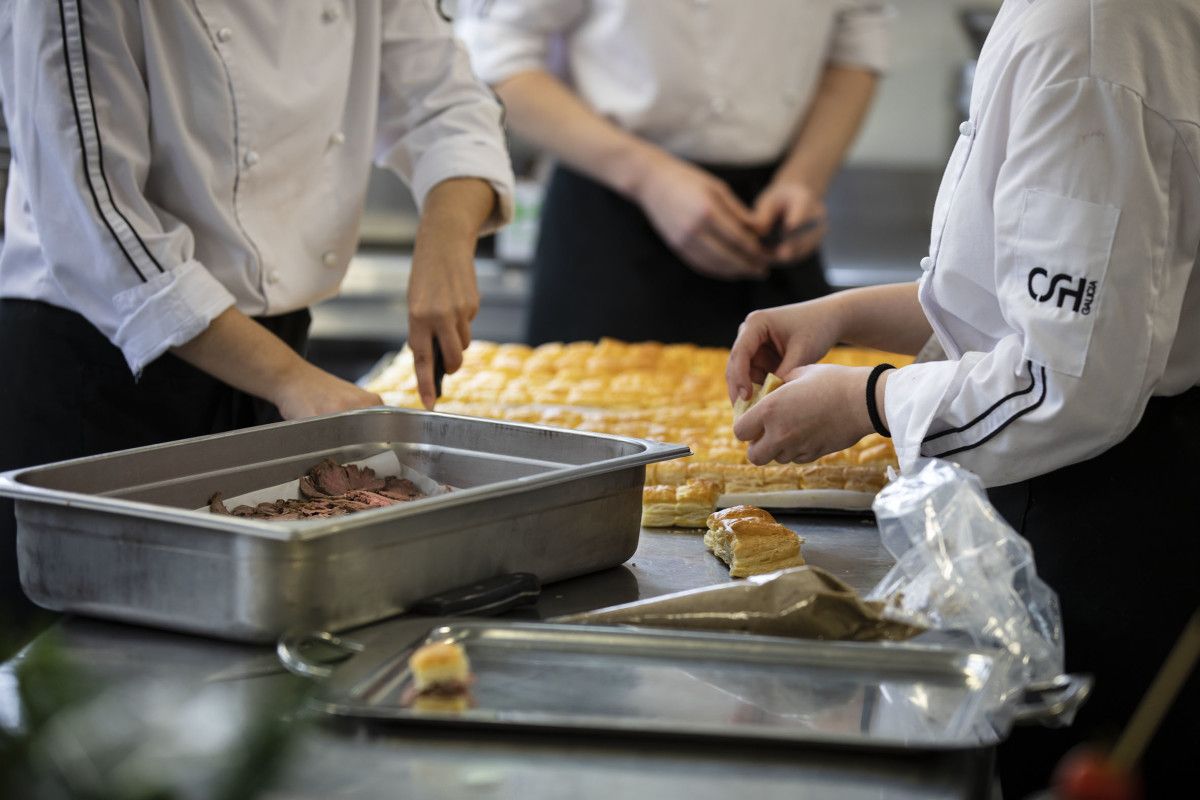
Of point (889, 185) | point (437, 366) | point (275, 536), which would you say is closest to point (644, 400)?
point (437, 366)

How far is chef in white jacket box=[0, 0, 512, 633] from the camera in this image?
168 cm

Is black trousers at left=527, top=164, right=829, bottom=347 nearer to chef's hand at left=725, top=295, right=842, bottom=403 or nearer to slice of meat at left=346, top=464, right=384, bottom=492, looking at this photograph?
chef's hand at left=725, top=295, right=842, bottom=403

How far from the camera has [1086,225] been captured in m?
1.26

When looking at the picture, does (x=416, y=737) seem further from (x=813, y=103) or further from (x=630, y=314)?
(x=813, y=103)

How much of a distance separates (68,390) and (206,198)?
1.15 feet

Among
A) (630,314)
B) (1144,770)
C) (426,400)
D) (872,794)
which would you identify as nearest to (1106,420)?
(1144,770)

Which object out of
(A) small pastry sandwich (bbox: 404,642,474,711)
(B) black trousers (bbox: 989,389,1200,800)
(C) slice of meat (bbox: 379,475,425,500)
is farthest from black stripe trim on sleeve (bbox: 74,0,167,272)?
(B) black trousers (bbox: 989,389,1200,800)

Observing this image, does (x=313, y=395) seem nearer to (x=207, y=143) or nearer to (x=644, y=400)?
(x=207, y=143)

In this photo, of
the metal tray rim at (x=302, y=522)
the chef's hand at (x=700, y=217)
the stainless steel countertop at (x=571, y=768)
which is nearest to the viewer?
the stainless steel countertop at (x=571, y=768)

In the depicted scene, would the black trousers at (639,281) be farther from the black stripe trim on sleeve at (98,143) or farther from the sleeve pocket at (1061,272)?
the sleeve pocket at (1061,272)

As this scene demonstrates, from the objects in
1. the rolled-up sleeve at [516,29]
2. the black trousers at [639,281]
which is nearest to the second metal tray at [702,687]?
the black trousers at [639,281]

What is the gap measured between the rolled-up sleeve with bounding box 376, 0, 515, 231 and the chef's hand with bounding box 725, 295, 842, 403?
24.5 inches

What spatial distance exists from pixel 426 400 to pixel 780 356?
1.74 feet

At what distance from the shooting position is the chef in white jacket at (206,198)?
5.50 ft
